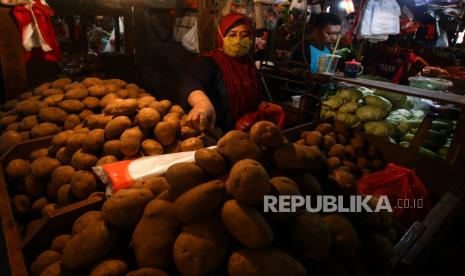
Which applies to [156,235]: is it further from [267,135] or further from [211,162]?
[267,135]

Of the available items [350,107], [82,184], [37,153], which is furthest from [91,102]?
[350,107]

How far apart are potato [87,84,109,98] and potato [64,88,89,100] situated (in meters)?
0.06

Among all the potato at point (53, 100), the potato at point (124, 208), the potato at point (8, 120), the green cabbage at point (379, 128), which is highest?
the potato at point (53, 100)

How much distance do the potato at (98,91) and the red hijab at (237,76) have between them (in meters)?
1.14

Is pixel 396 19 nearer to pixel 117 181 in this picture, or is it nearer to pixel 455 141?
pixel 455 141

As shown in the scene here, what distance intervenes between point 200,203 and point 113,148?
1244 millimetres

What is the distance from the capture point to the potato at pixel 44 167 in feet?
7.27

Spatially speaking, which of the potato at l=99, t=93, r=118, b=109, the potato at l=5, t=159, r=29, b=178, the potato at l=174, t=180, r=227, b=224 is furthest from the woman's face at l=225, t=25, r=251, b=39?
the potato at l=5, t=159, r=29, b=178

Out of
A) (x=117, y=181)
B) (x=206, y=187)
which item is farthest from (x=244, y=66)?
(x=206, y=187)

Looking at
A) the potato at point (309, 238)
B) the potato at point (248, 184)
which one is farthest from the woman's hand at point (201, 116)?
the potato at point (309, 238)

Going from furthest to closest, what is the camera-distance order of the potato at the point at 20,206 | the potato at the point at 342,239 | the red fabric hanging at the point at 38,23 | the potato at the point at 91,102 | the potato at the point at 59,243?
the red fabric hanging at the point at 38,23, the potato at the point at 91,102, the potato at the point at 20,206, the potato at the point at 59,243, the potato at the point at 342,239

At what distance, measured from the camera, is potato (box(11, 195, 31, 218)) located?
220 centimetres

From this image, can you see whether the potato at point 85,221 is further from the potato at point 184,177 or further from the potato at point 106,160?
the potato at point 106,160

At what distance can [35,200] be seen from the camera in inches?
90.3
